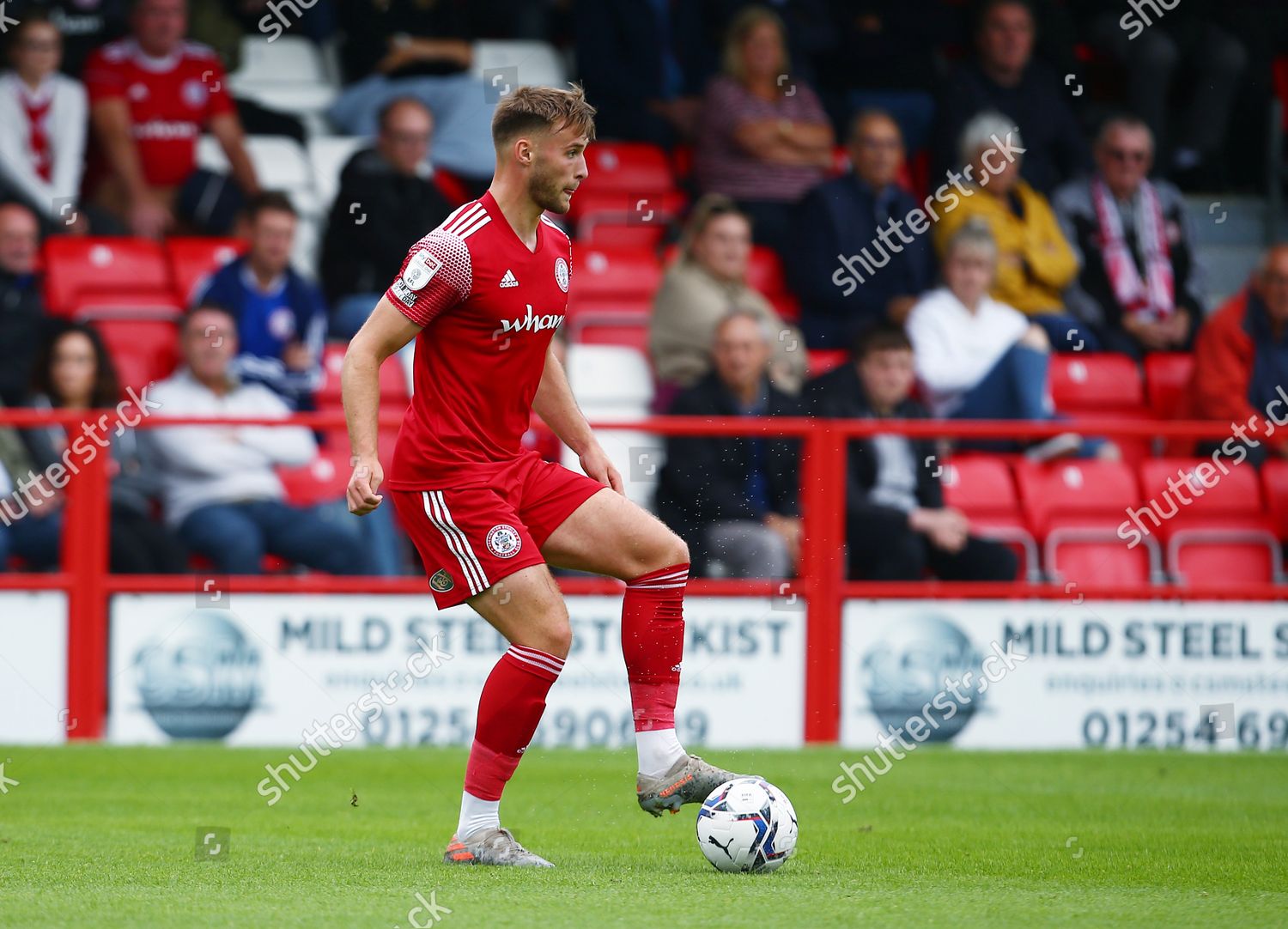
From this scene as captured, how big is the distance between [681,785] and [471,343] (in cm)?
130

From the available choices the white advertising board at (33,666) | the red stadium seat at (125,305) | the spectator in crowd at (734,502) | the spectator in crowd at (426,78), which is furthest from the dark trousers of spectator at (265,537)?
the spectator in crowd at (426,78)

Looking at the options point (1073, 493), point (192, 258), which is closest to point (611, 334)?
point (192, 258)

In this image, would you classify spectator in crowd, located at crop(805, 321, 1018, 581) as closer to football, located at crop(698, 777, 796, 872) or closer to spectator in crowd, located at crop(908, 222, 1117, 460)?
spectator in crowd, located at crop(908, 222, 1117, 460)

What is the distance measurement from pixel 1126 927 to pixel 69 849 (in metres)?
2.98

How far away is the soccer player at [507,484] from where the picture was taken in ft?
16.6

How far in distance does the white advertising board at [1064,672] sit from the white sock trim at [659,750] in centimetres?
378

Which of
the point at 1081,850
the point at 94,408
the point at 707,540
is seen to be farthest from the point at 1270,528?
the point at 94,408

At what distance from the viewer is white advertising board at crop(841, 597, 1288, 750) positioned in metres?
8.95

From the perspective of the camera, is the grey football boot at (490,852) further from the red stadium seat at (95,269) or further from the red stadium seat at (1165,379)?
the red stadium seat at (1165,379)

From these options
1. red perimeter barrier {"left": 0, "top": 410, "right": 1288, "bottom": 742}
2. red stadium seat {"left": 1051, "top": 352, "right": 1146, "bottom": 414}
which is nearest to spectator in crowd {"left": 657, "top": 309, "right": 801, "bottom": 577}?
red perimeter barrier {"left": 0, "top": 410, "right": 1288, "bottom": 742}

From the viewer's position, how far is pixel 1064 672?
29.6ft

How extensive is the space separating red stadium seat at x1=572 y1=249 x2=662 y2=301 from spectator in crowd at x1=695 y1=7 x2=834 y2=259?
74 centimetres

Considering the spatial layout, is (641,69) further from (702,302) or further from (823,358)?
(702,302)

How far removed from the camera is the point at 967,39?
13492 mm
